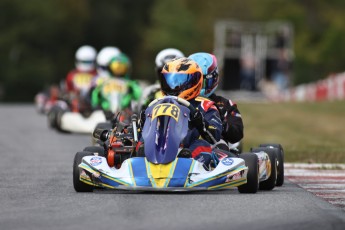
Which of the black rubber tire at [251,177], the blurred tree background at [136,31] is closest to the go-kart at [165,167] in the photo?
the black rubber tire at [251,177]

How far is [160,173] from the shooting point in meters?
11.9

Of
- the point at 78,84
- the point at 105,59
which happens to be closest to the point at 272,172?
the point at 105,59

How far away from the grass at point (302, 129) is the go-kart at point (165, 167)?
19.3ft

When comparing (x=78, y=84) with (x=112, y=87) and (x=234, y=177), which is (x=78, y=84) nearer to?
(x=112, y=87)

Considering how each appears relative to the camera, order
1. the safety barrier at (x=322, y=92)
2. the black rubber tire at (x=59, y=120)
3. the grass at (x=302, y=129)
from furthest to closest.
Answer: the safety barrier at (x=322, y=92) < the black rubber tire at (x=59, y=120) < the grass at (x=302, y=129)

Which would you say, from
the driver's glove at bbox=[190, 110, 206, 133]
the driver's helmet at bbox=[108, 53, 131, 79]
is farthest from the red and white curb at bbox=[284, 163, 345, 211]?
the driver's helmet at bbox=[108, 53, 131, 79]

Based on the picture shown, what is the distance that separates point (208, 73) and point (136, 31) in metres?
109

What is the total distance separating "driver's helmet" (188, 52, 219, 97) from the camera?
14.4m

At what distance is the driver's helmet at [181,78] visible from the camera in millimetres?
12945

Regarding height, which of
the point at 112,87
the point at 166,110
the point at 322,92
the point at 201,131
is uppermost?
the point at 166,110

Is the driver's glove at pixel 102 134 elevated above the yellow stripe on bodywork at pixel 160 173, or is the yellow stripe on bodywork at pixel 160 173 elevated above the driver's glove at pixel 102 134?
the driver's glove at pixel 102 134

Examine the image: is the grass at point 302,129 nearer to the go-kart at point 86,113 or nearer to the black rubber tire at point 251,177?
the go-kart at point 86,113

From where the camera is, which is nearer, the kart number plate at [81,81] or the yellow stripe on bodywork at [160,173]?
the yellow stripe on bodywork at [160,173]

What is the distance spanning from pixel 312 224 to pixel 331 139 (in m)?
17.4
